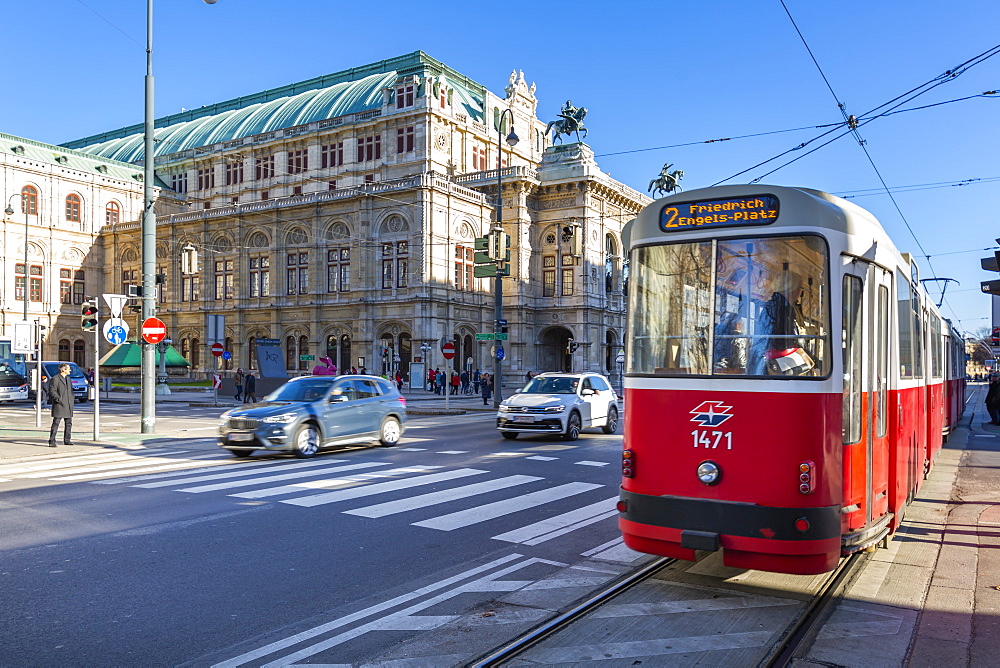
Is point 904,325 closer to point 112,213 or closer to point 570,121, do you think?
point 570,121

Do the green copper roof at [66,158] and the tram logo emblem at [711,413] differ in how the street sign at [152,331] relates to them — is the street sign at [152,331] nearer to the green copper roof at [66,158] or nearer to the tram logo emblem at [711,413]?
the tram logo emblem at [711,413]

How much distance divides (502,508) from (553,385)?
9578 millimetres

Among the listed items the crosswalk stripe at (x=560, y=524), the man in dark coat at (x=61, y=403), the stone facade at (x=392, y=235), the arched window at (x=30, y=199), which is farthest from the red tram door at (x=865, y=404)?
the arched window at (x=30, y=199)

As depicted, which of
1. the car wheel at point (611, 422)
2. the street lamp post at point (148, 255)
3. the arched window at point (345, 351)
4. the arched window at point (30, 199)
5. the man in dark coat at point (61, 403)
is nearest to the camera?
the man in dark coat at point (61, 403)

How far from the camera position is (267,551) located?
754cm

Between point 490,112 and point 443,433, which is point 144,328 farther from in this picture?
point 490,112

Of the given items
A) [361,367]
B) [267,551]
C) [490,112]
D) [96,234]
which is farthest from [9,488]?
[96,234]

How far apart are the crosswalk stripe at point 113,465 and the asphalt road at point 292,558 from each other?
0.10m

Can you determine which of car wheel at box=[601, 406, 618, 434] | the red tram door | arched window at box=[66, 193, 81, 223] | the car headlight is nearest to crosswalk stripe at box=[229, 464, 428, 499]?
the car headlight

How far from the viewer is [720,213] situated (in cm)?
623

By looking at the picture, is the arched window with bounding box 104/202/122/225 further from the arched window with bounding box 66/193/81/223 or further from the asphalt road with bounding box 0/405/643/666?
the asphalt road with bounding box 0/405/643/666

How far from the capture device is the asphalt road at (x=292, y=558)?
16.9 feet

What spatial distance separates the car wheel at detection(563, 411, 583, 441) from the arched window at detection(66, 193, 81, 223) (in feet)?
207

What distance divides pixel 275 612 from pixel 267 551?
1.88m
